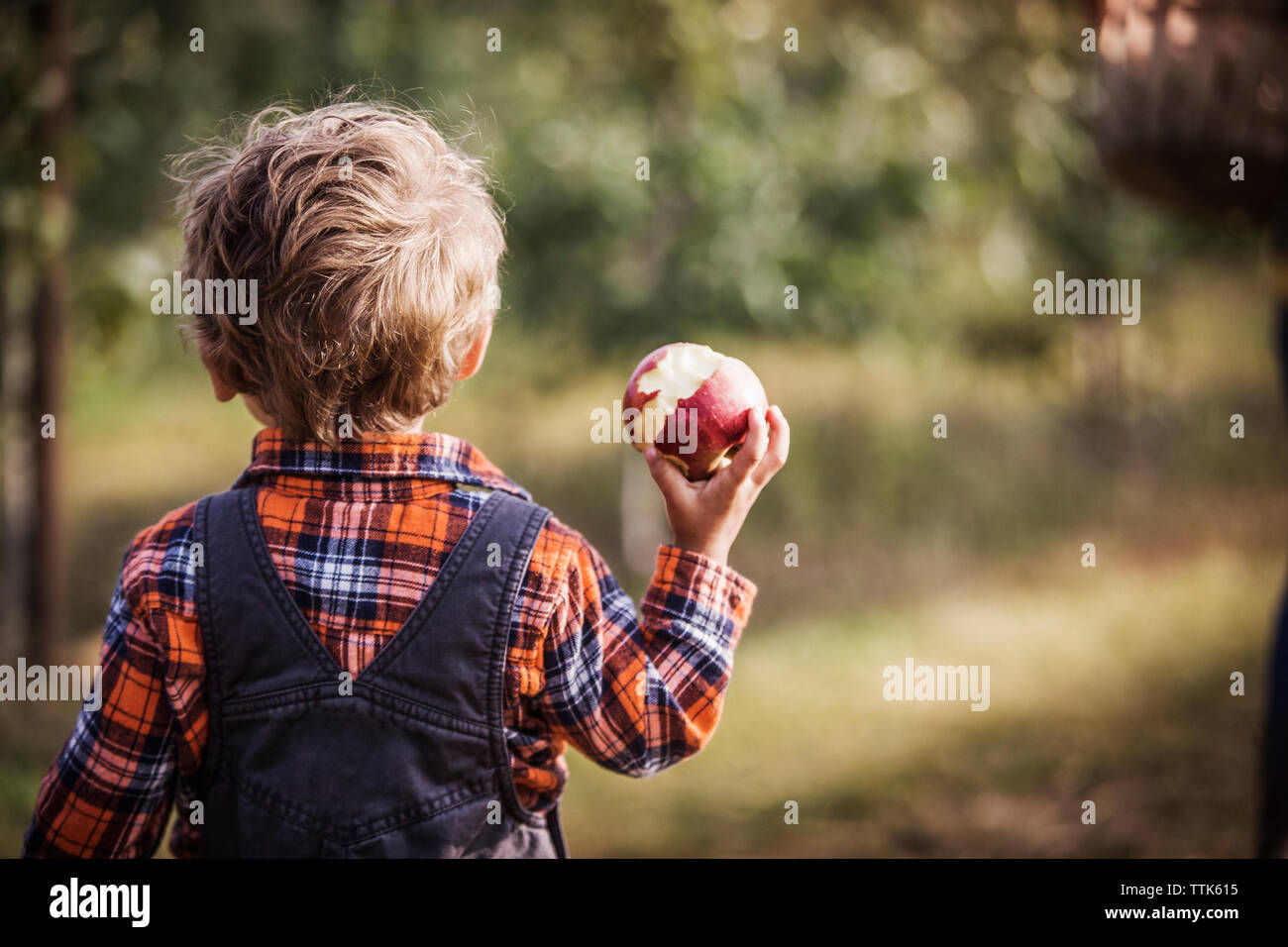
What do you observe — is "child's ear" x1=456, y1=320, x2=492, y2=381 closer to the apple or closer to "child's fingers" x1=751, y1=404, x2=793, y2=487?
the apple

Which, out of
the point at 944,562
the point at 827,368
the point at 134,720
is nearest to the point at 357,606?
the point at 134,720

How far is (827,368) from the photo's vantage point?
5.56m

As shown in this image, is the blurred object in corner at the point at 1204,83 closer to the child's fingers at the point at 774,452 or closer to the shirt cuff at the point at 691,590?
the child's fingers at the point at 774,452

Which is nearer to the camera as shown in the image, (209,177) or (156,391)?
(209,177)

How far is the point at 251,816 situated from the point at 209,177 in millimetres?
832

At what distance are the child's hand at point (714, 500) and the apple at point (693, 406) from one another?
0.23ft

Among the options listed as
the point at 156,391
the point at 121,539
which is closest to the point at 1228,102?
the point at 121,539

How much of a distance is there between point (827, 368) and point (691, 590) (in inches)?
169

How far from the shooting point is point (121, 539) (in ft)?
17.5

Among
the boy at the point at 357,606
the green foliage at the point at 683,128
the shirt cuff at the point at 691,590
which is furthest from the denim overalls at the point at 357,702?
the green foliage at the point at 683,128

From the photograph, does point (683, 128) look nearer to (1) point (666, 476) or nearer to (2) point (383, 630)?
(1) point (666, 476)

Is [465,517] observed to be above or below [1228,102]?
below

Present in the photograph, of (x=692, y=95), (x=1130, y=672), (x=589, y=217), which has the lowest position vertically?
(x=1130, y=672)

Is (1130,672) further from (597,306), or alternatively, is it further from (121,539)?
(121,539)
